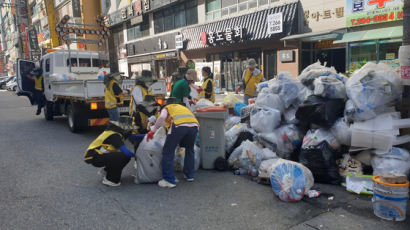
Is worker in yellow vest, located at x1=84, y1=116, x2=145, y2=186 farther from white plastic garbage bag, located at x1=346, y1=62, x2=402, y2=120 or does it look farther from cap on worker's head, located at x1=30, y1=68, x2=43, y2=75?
cap on worker's head, located at x1=30, y1=68, x2=43, y2=75

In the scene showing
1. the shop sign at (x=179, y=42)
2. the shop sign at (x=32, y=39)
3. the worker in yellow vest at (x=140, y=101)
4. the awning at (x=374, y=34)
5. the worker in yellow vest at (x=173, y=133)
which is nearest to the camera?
the worker in yellow vest at (x=173, y=133)

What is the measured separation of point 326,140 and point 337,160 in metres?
0.33

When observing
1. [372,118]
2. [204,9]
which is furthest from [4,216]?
[204,9]

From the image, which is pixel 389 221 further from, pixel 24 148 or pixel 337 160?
pixel 24 148

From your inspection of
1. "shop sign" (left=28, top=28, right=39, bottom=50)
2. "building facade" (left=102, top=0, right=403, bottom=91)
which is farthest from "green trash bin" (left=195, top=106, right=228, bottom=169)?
"shop sign" (left=28, top=28, right=39, bottom=50)

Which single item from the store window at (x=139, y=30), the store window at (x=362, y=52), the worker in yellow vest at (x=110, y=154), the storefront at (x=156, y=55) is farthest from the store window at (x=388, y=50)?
the store window at (x=139, y=30)

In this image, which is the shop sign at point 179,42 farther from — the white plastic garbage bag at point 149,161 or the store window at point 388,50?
the white plastic garbage bag at point 149,161

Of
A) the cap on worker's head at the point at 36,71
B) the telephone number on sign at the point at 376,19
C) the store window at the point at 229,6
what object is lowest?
the cap on worker's head at the point at 36,71

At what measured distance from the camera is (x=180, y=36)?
811 inches

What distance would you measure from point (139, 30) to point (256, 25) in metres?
13.7

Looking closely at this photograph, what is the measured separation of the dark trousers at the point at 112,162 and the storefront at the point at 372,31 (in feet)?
32.1

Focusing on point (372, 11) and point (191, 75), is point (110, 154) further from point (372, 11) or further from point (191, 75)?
point (372, 11)

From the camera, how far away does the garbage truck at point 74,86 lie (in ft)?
24.5

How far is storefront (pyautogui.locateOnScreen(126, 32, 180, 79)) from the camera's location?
22.1 metres
